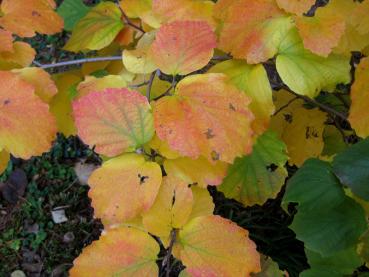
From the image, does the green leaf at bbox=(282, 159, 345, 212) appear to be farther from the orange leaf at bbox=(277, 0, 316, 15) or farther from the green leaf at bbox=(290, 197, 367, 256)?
the orange leaf at bbox=(277, 0, 316, 15)

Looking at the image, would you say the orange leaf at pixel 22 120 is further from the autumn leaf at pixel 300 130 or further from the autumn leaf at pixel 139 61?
the autumn leaf at pixel 300 130

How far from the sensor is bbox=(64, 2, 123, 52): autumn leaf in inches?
44.9

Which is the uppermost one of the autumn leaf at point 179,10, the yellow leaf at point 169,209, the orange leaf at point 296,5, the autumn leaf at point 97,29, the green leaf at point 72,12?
the orange leaf at point 296,5

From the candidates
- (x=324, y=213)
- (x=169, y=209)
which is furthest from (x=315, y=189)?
(x=169, y=209)

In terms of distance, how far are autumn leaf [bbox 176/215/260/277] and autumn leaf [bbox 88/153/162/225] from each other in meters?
0.10

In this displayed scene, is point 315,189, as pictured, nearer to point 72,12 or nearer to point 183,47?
point 183,47

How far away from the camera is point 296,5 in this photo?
89 centimetres

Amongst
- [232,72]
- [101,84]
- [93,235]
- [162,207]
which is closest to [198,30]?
[232,72]

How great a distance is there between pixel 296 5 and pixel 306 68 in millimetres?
119

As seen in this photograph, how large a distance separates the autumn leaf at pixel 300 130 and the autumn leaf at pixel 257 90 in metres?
0.32

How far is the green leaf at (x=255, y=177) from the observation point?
108 cm

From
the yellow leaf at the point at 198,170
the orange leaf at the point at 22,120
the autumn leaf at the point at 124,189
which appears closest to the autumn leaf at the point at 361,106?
the yellow leaf at the point at 198,170

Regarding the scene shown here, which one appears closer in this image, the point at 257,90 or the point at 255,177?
the point at 257,90

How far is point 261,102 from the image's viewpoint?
36.5 inches
